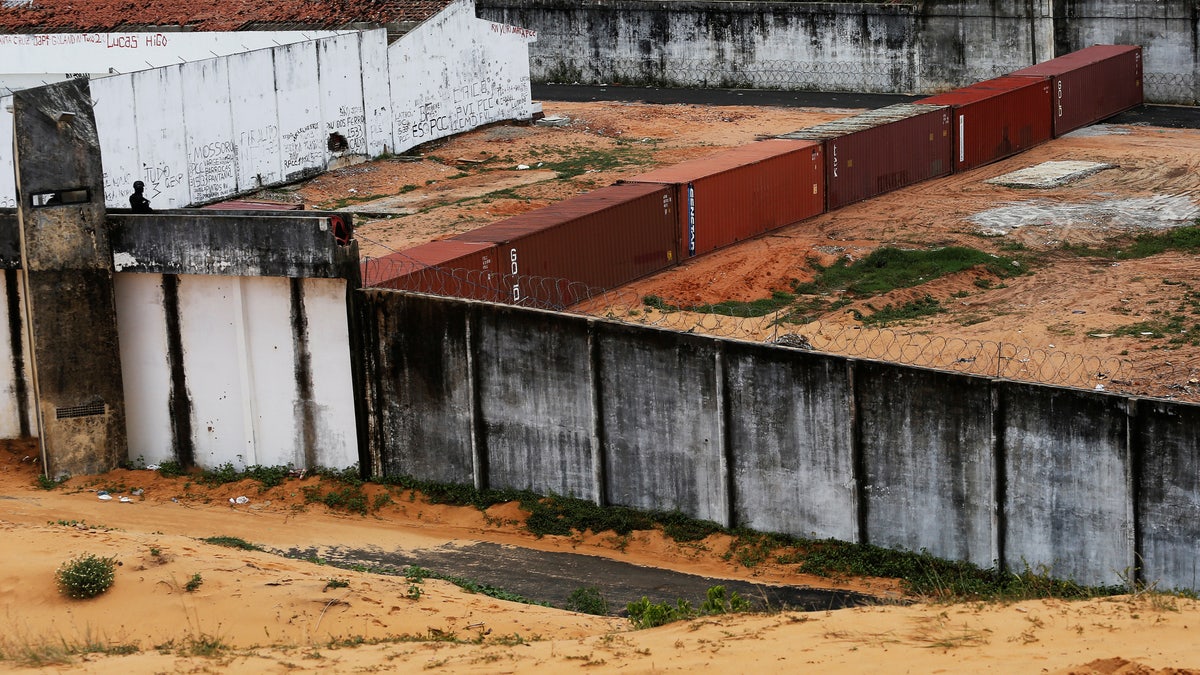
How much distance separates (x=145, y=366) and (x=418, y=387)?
5159 mm

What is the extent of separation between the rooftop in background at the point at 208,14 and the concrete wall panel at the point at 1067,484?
35752 mm

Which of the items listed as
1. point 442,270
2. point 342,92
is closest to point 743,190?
point 442,270

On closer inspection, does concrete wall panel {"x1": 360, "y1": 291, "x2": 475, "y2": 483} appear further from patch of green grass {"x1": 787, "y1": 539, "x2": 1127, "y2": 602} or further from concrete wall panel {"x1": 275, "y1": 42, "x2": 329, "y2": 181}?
concrete wall panel {"x1": 275, "y1": 42, "x2": 329, "y2": 181}

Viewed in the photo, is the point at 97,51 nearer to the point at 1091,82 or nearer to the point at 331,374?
the point at 1091,82

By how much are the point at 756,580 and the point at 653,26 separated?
4444cm

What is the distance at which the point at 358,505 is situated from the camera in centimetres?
2617

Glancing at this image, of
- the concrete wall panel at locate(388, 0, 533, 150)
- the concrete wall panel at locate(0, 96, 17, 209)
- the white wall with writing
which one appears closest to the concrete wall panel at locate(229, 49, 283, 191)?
the white wall with writing

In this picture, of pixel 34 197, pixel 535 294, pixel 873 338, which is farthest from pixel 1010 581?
pixel 34 197

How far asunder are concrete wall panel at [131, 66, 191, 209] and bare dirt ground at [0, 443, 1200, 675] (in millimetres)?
18806

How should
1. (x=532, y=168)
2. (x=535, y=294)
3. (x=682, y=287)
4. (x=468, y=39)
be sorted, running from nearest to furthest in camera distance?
(x=535, y=294) → (x=682, y=287) → (x=532, y=168) → (x=468, y=39)

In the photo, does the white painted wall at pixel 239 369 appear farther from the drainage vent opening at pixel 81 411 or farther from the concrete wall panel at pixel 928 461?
the concrete wall panel at pixel 928 461

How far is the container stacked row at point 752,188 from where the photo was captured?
31.0m

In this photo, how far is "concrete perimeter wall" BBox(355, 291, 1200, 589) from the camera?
20.7m

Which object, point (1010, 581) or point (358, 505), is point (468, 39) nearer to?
point (358, 505)
